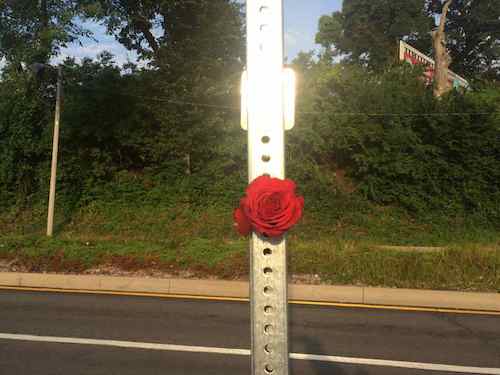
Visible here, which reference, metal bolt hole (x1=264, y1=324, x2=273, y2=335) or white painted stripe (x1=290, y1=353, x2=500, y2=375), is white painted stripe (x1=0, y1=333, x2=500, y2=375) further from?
metal bolt hole (x1=264, y1=324, x2=273, y2=335)

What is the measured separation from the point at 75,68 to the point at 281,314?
19.4m

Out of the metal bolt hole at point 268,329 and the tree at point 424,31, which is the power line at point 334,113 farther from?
the tree at point 424,31

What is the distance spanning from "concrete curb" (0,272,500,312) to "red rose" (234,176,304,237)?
7.55 meters

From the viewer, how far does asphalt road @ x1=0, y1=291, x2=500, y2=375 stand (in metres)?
5.26

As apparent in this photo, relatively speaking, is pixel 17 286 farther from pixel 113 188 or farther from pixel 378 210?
pixel 378 210

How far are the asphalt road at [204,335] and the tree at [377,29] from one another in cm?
2703

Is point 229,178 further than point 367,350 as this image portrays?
Yes

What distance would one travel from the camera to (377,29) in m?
35.1

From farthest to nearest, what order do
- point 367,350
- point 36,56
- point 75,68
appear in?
point 75,68
point 36,56
point 367,350

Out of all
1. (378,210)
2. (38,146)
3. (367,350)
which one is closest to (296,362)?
(367,350)

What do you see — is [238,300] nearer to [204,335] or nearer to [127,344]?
[204,335]

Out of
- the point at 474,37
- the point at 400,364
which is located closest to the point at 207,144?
the point at 400,364

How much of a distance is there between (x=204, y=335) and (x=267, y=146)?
543 cm

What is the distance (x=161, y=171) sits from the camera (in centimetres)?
1816
